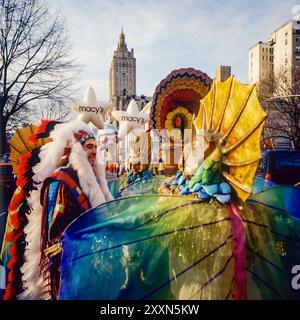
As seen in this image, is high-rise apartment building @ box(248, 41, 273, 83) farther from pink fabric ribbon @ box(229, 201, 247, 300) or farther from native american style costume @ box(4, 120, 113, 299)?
native american style costume @ box(4, 120, 113, 299)

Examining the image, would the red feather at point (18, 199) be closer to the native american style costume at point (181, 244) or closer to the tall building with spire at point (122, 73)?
the native american style costume at point (181, 244)

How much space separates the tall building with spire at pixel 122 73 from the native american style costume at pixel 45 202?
0.34 meters

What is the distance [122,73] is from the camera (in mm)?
1848

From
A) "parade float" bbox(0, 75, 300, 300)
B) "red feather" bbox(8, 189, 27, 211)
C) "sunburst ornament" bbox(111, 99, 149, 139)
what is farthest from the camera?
"sunburst ornament" bbox(111, 99, 149, 139)

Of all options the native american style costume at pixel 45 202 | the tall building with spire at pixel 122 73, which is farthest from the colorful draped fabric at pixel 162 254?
the tall building with spire at pixel 122 73

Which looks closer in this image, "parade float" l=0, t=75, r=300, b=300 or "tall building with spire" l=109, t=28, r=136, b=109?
"parade float" l=0, t=75, r=300, b=300

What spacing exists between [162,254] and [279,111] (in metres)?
1.06

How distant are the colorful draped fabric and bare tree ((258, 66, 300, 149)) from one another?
0.55 m

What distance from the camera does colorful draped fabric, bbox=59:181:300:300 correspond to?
5.27 feet

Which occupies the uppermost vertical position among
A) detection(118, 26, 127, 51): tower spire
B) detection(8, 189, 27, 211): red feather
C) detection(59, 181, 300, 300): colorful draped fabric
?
detection(118, 26, 127, 51): tower spire

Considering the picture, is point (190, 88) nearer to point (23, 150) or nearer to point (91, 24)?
point (91, 24)

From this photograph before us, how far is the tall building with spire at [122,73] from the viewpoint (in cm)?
179

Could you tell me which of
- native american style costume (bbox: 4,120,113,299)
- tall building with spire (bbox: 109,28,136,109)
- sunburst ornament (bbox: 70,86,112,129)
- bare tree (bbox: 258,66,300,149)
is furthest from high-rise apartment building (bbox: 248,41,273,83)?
native american style costume (bbox: 4,120,113,299)

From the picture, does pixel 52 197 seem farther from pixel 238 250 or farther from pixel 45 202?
pixel 238 250
